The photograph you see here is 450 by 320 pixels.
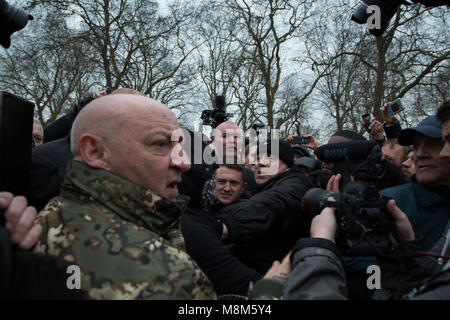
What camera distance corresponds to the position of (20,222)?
3.73ft

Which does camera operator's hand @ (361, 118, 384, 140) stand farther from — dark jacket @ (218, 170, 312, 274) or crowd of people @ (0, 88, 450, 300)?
dark jacket @ (218, 170, 312, 274)

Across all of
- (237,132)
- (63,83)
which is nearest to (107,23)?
(63,83)

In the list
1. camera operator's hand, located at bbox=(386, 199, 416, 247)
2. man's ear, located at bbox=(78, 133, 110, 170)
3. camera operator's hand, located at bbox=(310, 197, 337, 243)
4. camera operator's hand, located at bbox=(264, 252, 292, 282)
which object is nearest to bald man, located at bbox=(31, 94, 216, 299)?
man's ear, located at bbox=(78, 133, 110, 170)

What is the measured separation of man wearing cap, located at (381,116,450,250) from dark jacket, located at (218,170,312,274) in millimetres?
687

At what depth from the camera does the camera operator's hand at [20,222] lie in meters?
1.11

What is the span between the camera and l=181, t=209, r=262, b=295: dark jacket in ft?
5.99

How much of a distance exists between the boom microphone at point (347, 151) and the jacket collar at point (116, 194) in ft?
3.10

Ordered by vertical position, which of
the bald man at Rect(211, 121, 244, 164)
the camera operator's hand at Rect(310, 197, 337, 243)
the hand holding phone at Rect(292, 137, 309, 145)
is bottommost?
the camera operator's hand at Rect(310, 197, 337, 243)

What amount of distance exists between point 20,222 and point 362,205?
4.68ft

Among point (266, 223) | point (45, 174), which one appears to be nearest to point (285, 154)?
point (266, 223)

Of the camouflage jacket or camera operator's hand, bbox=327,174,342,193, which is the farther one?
camera operator's hand, bbox=327,174,342,193

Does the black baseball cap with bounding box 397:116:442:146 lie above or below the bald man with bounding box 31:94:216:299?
above

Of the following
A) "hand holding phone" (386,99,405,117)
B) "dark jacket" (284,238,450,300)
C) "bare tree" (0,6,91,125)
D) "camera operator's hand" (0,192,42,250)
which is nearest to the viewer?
"camera operator's hand" (0,192,42,250)
